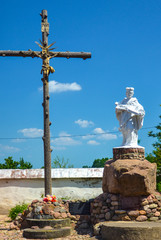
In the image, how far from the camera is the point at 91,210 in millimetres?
10648

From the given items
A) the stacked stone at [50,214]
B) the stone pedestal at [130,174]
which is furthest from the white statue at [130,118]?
the stacked stone at [50,214]

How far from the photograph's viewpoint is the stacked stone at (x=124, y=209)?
9625mm

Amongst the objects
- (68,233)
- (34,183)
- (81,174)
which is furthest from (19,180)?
(68,233)

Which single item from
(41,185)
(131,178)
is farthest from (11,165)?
(131,178)

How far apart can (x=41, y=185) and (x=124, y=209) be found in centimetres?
536

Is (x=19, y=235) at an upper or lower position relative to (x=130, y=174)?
lower

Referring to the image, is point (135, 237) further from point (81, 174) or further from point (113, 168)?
point (81, 174)

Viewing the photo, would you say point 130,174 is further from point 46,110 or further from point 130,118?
point 46,110

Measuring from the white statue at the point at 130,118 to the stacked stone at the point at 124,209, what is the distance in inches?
68.4

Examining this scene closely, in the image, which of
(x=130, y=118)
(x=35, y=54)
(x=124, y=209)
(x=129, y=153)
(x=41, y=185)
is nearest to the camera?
(x=124, y=209)

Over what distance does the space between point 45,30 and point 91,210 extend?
20.5ft

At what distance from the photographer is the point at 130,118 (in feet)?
35.7

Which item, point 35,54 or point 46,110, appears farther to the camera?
point 35,54

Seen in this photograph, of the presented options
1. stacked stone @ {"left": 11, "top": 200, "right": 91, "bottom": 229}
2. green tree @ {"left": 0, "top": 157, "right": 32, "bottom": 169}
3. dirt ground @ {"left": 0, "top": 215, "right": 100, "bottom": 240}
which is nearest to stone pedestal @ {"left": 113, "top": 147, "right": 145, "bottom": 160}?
stacked stone @ {"left": 11, "top": 200, "right": 91, "bottom": 229}
